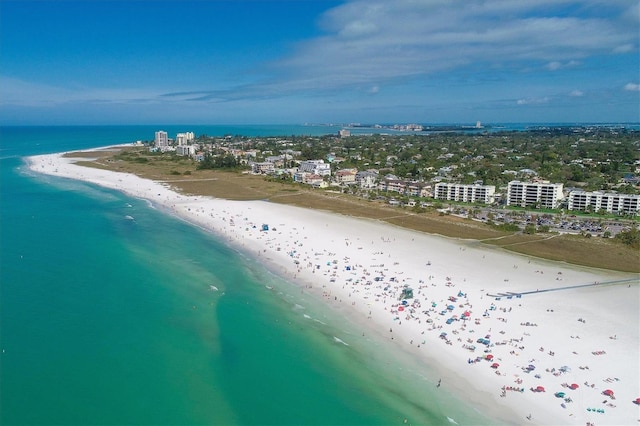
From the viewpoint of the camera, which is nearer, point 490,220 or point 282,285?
point 282,285

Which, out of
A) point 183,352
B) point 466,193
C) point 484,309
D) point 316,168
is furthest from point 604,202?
point 183,352

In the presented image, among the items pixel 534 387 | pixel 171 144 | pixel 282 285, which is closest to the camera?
pixel 534 387

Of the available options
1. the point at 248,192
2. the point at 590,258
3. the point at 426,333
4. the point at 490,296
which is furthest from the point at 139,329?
the point at 248,192

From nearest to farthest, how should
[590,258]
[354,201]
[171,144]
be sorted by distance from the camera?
[590,258], [354,201], [171,144]

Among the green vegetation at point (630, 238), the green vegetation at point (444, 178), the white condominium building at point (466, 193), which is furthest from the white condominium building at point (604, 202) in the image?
the green vegetation at point (630, 238)

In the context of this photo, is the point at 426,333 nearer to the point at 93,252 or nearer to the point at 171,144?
the point at 93,252

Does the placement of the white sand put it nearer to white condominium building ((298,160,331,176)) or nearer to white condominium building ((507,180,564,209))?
white condominium building ((507,180,564,209))

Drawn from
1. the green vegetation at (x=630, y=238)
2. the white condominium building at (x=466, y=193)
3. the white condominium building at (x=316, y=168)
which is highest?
the white condominium building at (x=316, y=168)

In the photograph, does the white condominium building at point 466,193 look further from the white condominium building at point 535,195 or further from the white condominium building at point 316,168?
the white condominium building at point 316,168

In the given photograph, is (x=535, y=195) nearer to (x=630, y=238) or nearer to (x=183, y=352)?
(x=630, y=238)
